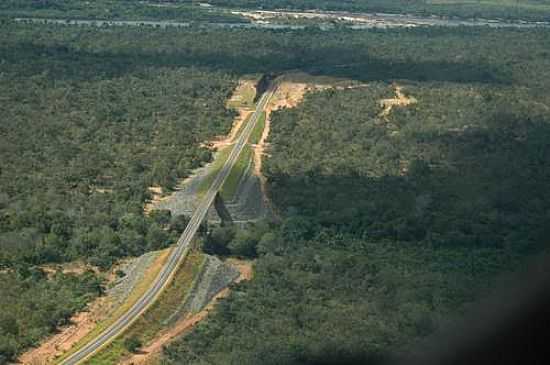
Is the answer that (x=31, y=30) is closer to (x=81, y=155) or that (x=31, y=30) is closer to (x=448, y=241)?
(x=81, y=155)

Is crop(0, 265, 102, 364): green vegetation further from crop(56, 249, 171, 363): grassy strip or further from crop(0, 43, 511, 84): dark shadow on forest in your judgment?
crop(0, 43, 511, 84): dark shadow on forest

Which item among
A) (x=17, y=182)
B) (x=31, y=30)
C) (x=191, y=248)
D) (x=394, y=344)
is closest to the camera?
(x=394, y=344)

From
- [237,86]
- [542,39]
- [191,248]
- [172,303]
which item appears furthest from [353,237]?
[542,39]

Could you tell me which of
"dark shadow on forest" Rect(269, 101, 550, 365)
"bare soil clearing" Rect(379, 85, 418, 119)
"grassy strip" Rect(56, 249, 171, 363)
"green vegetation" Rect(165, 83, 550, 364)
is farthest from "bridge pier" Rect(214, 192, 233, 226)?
"bare soil clearing" Rect(379, 85, 418, 119)

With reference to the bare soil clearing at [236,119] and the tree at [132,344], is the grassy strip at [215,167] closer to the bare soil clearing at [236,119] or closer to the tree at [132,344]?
the bare soil clearing at [236,119]

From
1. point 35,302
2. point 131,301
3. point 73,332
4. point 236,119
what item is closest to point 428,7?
point 236,119

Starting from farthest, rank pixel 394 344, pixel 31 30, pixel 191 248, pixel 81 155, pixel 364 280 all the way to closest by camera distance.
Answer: pixel 31 30 → pixel 81 155 → pixel 191 248 → pixel 364 280 → pixel 394 344
